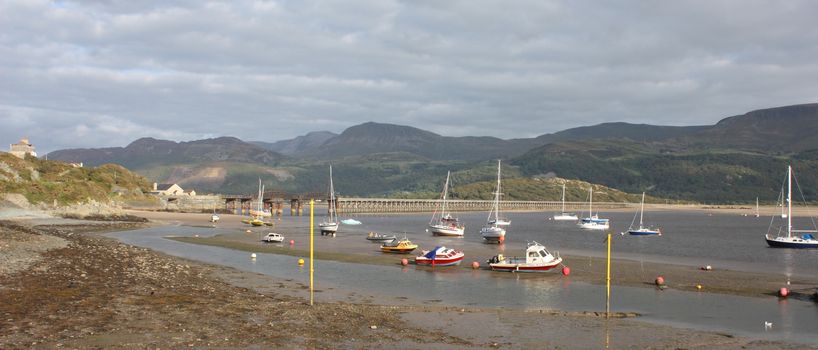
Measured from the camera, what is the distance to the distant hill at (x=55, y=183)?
10344cm

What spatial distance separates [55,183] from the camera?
387 feet

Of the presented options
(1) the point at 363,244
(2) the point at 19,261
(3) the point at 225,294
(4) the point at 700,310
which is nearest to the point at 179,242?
(1) the point at 363,244

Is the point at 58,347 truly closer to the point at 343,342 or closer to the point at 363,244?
the point at 343,342

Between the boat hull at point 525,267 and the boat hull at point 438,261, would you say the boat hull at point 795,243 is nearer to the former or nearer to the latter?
the boat hull at point 525,267

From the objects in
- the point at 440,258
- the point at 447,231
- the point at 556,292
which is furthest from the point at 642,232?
the point at 556,292

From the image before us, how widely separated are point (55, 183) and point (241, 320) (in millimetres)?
108191

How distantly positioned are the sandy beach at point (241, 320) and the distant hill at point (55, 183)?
234ft

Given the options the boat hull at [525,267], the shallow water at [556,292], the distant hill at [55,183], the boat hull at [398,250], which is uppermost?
the distant hill at [55,183]

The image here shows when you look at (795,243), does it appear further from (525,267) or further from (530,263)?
(525,267)

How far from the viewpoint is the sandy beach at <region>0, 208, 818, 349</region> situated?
921 inches

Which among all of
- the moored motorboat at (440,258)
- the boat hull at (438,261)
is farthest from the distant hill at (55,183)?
the moored motorboat at (440,258)

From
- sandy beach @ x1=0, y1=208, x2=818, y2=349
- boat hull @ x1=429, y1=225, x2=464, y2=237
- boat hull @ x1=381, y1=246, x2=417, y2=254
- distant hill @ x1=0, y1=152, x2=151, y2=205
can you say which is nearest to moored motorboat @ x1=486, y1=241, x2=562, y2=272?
boat hull @ x1=381, y1=246, x2=417, y2=254

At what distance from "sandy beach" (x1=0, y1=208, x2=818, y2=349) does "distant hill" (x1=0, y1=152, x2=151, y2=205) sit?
7136 cm

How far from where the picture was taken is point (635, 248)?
81188mm
